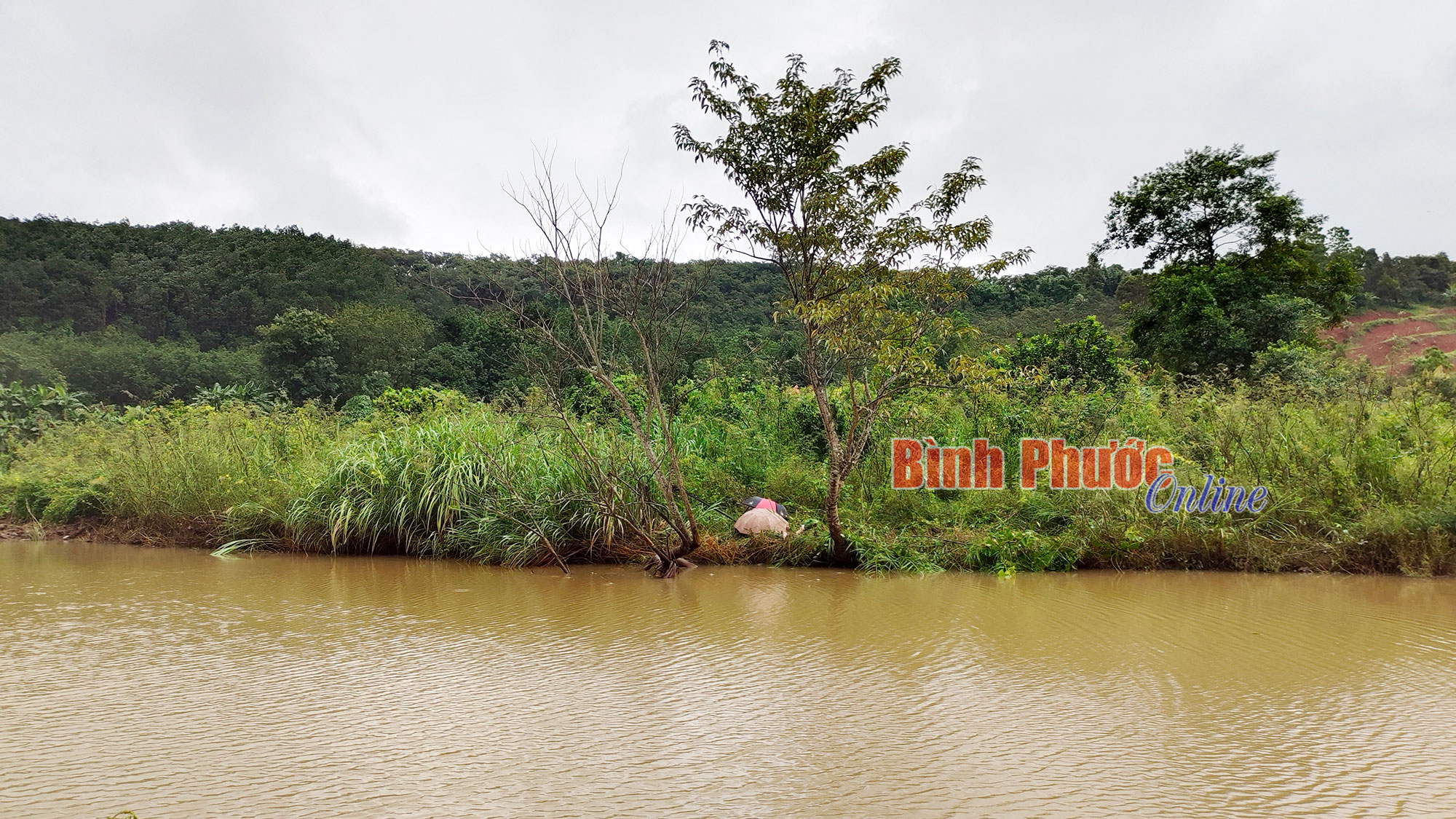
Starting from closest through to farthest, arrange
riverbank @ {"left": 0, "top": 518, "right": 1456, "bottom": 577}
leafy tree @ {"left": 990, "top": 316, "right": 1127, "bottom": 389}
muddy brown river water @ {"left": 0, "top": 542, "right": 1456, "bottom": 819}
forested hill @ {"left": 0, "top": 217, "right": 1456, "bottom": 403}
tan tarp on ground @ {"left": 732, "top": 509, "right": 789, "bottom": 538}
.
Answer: muddy brown river water @ {"left": 0, "top": 542, "right": 1456, "bottom": 819}
riverbank @ {"left": 0, "top": 518, "right": 1456, "bottom": 577}
tan tarp on ground @ {"left": 732, "top": 509, "right": 789, "bottom": 538}
leafy tree @ {"left": 990, "top": 316, "right": 1127, "bottom": 389}
forested hill @ {"left": 0, "top": 217, "right": 1456, "bottom": 403}

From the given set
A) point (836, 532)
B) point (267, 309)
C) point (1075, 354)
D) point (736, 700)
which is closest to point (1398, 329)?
point (1075, 354)

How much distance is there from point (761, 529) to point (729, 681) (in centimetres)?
328

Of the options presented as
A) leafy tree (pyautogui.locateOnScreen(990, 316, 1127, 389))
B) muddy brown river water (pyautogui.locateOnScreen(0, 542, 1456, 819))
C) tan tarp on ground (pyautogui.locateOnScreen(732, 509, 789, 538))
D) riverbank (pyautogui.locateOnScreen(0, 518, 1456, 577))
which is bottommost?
muddy brown river water (pyautogui.locateOnScreen(0, 542, 1456, 819))

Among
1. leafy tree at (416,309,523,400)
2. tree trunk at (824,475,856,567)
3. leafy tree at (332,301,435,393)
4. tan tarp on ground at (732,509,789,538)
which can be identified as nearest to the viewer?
tree trunk at (824,475,856,567)

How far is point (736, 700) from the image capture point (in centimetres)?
377

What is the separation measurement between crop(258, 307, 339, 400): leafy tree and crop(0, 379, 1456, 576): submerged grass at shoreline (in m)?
22.3

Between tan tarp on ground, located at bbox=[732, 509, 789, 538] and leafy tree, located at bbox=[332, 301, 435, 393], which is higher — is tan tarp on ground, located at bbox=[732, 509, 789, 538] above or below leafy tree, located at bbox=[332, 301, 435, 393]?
below

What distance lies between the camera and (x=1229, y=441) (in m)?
7.37

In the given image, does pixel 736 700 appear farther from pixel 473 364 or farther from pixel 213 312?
pixel 213 312

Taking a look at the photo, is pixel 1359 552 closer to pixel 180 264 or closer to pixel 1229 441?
pixel 1229 441

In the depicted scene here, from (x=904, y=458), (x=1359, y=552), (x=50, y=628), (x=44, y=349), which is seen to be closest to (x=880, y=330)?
(x=904, y=458)

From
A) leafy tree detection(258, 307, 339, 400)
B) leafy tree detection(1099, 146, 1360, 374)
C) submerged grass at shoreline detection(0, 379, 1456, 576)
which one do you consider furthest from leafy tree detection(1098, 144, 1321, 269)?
leafy tree detection(258, 307, 339, 400)

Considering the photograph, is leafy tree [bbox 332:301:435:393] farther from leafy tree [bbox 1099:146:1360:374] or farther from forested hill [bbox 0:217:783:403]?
leafy tree [bbox 1099:146:1360:374]

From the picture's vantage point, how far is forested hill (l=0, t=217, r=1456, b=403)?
3003 cm
